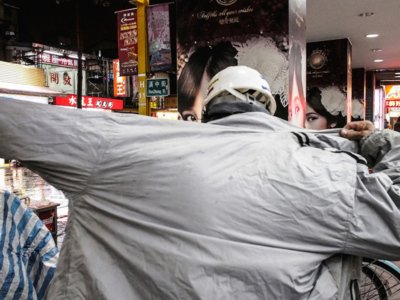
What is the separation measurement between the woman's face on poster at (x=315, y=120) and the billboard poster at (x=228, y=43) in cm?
635

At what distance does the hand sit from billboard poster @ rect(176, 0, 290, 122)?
11.5ft

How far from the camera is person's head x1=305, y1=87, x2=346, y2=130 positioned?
445 inches

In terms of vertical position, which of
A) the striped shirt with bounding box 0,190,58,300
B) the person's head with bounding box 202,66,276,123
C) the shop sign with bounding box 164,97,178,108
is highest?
the shop sign with bounding box 164,97,178,108

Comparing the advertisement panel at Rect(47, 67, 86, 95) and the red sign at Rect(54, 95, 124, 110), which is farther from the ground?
the advertisement panel at Rect(47, 67, 86, 95)

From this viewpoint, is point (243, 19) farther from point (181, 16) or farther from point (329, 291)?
point (329, 291)

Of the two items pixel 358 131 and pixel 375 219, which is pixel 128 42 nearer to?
pixel 358 131

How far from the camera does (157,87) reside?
24.2ft

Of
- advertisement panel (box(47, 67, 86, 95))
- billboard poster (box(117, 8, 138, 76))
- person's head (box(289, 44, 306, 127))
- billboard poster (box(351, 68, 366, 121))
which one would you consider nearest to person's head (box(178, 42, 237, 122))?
person's head (box(289, 44, 306, 127))

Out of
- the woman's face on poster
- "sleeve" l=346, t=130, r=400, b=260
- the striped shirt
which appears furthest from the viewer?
the woman's face on poster

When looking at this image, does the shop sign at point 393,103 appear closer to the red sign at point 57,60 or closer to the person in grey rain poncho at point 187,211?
the red sign at point 57,60

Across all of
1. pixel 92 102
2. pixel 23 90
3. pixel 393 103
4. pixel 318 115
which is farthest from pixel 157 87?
pixel 393 103

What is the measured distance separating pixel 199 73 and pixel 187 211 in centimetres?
520

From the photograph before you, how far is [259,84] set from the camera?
207 centimetres

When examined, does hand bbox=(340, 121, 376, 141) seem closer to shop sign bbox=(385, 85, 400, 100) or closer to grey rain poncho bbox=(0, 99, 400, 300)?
grey rain poncho bbox=(0, 99, 400, 300)
